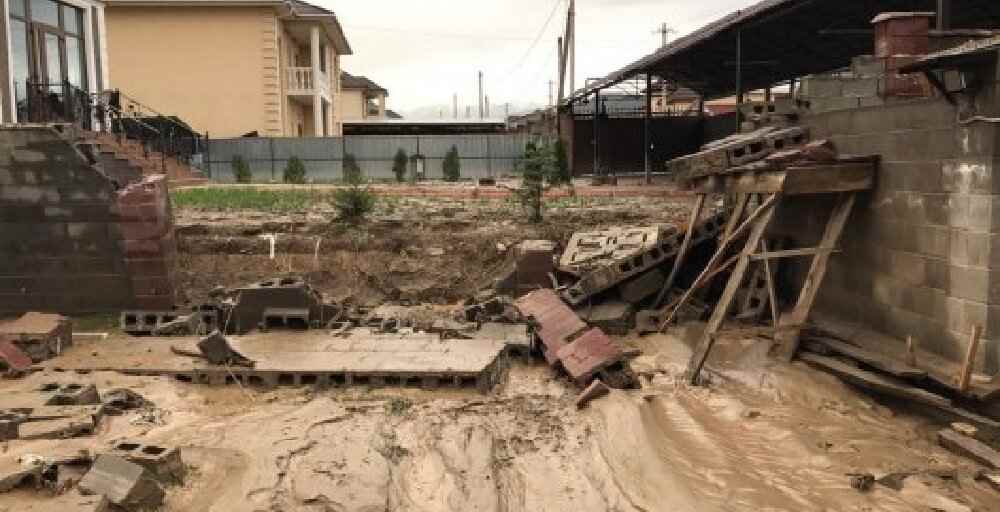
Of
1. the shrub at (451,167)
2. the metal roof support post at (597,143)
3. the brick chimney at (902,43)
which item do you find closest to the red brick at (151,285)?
the brick chimney at (902,43)

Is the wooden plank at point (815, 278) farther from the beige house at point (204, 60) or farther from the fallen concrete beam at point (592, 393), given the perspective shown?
the beige house at point (204, 60)

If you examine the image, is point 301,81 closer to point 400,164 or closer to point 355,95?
point 400,164

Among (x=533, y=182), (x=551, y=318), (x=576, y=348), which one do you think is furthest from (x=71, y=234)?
(x=533, y=182)

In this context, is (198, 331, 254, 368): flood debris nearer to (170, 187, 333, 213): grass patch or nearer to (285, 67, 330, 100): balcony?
(170, 187, 333, 213): grass patch

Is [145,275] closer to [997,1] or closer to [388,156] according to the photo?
[997,1]

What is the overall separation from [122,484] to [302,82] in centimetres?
3030

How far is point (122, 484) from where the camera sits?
4.93m

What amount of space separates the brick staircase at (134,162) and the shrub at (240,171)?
1425 mm

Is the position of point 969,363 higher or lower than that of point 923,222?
lower

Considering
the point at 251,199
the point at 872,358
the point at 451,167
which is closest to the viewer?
the point at 872,358

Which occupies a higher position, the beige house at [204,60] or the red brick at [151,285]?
the beige house at [204,60]

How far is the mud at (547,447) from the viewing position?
5570mm

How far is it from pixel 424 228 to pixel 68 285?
219 inches

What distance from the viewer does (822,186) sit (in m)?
8.02
